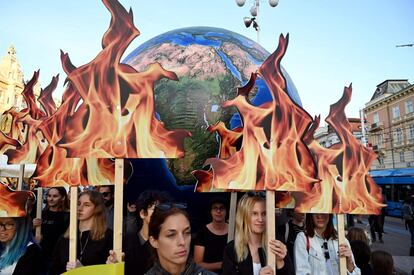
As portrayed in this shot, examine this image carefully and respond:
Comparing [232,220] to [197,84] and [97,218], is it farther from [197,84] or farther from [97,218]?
[197,84]

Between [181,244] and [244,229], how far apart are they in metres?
0.81

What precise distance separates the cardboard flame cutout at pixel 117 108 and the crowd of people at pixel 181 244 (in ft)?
2.22

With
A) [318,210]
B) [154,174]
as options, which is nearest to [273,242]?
[318,210]

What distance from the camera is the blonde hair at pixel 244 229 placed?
277 cm

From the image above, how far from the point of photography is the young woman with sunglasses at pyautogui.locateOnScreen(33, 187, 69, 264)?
4.51 meters

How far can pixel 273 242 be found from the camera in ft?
8.81

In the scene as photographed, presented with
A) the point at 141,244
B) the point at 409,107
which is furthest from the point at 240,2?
the point at 409,107

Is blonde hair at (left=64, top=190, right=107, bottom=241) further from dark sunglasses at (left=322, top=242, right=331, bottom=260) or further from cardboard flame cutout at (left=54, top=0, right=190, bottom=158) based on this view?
dark sunglasses at (left=322, top=242, right=331, bottom=260)

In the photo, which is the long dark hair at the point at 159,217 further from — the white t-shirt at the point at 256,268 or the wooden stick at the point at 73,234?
the wooden stick at the point at 73,234

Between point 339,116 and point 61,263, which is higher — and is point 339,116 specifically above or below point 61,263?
above

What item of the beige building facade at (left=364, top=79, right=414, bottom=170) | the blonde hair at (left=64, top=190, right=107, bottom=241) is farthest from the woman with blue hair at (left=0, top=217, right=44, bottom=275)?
the beige building facade at (left=364, top=79, right=414, bottom=170)

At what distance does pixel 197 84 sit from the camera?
14.3 feet

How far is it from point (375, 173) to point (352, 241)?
23.7 m

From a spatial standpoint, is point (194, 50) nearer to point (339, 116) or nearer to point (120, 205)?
point (339, 116)
